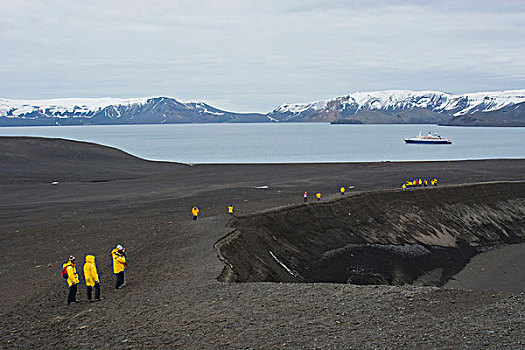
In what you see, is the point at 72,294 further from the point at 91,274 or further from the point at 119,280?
the point at 119,280

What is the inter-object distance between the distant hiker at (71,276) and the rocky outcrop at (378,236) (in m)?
4.27

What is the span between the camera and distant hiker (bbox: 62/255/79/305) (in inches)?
558

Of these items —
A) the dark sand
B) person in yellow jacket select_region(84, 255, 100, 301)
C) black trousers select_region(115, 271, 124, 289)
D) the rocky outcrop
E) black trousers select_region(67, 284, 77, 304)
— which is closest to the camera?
the dark sand

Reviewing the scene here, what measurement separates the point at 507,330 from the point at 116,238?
17.3 m

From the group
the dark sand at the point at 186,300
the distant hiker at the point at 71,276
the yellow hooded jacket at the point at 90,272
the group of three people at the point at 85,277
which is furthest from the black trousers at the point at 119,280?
the distant hiker at the point at 71,276

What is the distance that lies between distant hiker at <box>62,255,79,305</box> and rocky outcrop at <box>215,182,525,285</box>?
4.27 m

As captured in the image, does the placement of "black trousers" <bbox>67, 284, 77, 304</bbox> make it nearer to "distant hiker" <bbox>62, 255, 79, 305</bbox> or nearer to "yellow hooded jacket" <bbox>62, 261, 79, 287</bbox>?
"distant hiker" <bbox>62, 255, 79, 305</bbox>

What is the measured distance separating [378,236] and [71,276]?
66.9ft

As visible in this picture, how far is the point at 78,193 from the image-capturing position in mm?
42312

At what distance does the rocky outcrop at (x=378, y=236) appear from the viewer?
894 inches

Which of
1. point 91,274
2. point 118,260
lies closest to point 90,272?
point 91,274

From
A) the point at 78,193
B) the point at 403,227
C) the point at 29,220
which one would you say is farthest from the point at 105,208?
the point at 403,227

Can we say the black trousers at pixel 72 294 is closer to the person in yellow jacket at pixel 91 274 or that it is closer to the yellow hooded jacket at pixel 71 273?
the yellow hooded jacket at pixel 71 273

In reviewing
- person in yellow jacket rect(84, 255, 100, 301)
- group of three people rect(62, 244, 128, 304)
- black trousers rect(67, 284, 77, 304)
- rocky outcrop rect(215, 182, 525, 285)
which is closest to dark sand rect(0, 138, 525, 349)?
black trousers rect(67, 284, 77, 304)
